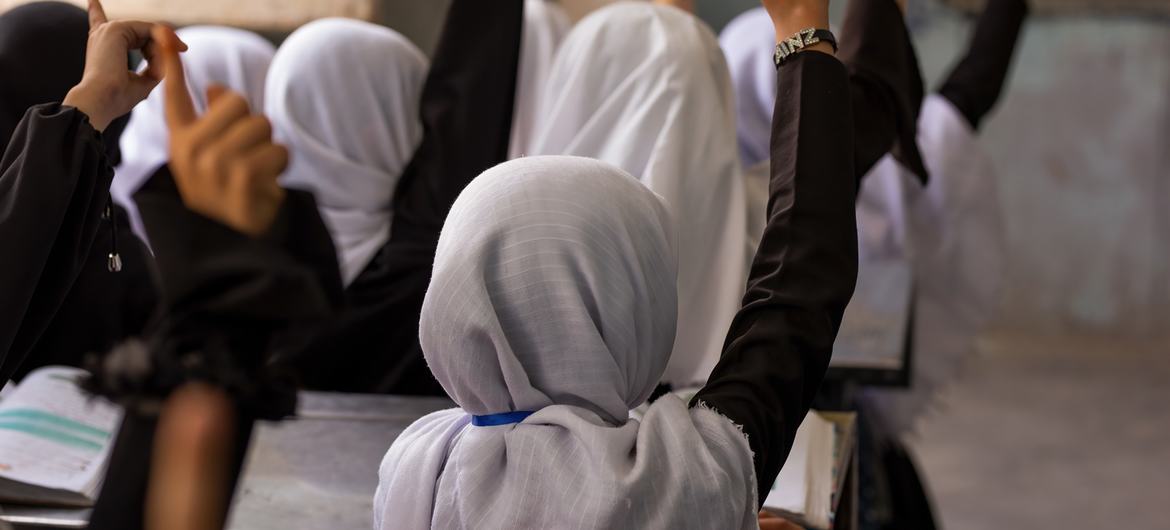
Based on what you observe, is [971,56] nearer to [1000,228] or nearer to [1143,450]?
[1000,228]

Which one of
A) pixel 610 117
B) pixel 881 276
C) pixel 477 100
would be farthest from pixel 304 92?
pixel 881 276

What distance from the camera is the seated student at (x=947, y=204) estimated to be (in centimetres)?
210

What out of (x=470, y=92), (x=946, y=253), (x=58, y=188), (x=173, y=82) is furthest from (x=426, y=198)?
(x=946, y=253)

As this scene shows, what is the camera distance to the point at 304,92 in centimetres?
181

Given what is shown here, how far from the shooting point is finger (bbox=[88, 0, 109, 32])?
3.28 feet

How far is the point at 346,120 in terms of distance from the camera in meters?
1.82

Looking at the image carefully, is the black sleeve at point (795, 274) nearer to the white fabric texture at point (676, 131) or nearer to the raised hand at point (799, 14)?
the raised hand at point (799, 14)

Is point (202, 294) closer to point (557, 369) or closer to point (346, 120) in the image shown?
point (557, 369)

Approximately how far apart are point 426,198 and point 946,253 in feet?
3.05

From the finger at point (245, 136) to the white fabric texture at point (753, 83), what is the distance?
2.83 ft

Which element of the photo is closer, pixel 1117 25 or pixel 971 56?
pixel 971 56

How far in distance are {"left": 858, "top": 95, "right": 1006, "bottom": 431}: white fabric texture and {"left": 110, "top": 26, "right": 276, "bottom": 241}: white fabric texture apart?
3.49ft

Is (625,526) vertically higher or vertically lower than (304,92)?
higher

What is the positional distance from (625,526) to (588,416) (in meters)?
0.07
